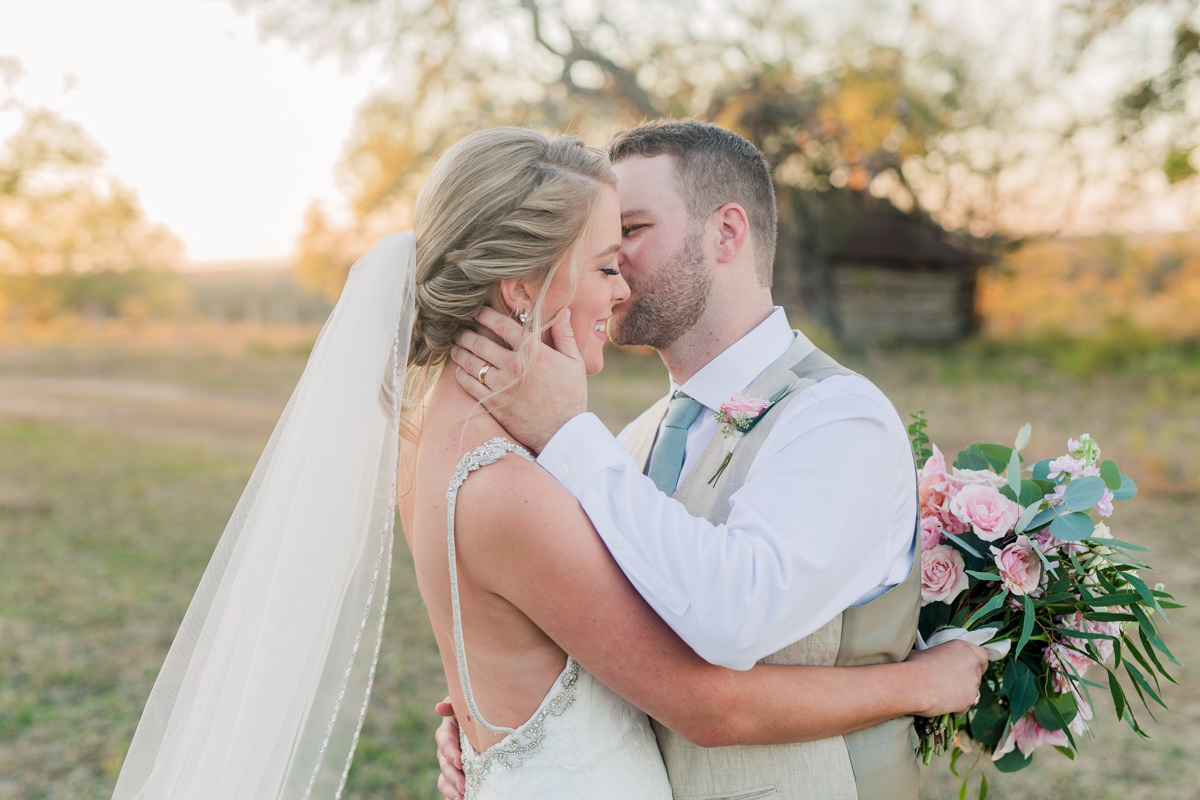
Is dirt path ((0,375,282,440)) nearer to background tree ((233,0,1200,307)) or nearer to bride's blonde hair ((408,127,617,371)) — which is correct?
background tree ((233,0,1200,307))

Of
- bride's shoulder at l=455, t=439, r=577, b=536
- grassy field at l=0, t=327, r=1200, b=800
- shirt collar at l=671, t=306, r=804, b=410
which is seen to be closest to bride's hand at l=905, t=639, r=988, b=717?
shirt collar at l=671, t=306, r=804, b=410

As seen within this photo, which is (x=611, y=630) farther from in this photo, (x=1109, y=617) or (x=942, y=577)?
(x=1109, y=617)

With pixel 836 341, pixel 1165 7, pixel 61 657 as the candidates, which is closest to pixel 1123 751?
pixel 61 657

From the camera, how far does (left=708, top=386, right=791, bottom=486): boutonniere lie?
7.15 ft

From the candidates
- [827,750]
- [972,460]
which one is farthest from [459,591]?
[972,460]

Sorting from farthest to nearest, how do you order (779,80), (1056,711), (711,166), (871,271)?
(871,271), (779,80), (711,166), (1056,711)

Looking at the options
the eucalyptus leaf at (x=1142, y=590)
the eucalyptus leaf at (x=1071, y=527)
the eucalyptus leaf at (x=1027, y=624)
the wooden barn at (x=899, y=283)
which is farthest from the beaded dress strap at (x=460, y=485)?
the wooden barn at (x=899, y=283)

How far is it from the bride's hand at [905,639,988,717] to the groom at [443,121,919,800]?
0.27 feet

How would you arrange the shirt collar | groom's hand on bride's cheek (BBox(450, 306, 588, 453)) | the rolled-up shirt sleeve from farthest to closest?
the shirt collar
groom's hand on bride's cheek (BBox(450, 306, 588, 453))
the rolled-up shirt sleeve

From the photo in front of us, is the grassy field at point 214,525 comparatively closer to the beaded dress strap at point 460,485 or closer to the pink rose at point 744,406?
the beaded dress strap at point 460,485

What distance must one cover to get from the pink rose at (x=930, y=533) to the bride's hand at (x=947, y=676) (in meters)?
0.28

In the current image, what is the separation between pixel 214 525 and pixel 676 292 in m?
8.23

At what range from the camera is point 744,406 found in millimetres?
2193

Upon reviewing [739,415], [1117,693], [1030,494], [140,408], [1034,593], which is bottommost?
[140,408]
